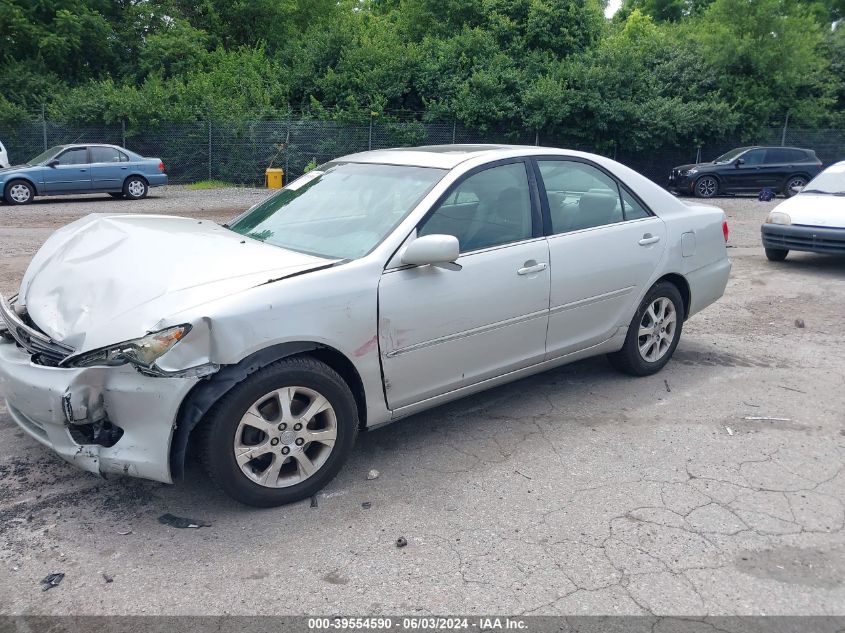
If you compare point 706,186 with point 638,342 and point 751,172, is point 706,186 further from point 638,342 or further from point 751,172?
point 638,342

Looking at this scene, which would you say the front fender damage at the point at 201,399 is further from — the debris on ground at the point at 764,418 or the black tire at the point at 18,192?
the black tire at the point at 18,192

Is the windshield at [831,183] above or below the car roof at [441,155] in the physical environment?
below

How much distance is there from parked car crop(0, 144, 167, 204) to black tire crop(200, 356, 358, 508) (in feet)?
53.5

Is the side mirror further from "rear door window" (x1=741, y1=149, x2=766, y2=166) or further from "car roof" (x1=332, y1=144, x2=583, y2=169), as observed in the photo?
"rear door window" (x1=741, y1=149, x2=766, y2=166)

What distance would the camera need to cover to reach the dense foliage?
2383cm

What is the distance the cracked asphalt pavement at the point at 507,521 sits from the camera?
2.97m

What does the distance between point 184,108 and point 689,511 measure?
2254cm

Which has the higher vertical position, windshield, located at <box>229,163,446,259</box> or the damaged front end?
windshield, located at <box>229,163,446,259</box>

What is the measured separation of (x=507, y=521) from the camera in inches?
139

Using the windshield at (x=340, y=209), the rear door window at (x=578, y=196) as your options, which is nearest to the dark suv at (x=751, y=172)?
the rear door window at (x=578, y=196)

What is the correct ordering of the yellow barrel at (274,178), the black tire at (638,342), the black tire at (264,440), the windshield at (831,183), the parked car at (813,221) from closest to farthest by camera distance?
the black tire at (264,440), the black tire at (638,342), the parked car at (813,221), the windshield at (831,183), the yellow barrel at (274,178)

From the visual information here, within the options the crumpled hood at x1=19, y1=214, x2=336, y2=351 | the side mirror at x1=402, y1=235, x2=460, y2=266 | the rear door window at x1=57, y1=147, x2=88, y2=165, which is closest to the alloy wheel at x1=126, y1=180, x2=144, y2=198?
the rear door window at x1=57, y1=147, x2=88, y2=165

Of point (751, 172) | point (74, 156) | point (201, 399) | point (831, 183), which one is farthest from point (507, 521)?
point (751, 172)

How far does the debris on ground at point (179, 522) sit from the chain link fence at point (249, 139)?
66.5 ft
